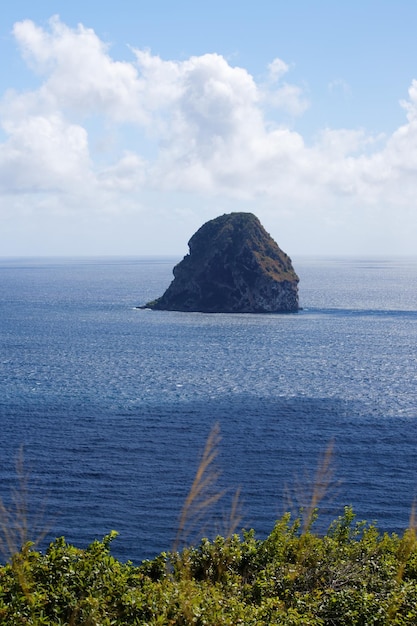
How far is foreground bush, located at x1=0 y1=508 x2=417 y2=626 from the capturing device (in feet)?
38.0

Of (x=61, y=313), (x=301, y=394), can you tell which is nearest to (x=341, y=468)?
(x=301, y=394)

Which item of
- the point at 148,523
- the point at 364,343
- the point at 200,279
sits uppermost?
the point at 200,279

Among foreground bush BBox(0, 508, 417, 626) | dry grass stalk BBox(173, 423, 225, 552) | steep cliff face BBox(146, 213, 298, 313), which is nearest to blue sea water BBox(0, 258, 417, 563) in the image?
dry grass stalk BBox(173, 423, 225, 552)

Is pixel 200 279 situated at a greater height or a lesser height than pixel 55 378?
greater

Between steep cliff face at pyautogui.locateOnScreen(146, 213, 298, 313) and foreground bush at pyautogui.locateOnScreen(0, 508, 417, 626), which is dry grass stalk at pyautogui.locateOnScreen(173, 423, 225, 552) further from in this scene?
steep cliff face at pyautogui.locateOnScreen(146, 213, 298, 313)

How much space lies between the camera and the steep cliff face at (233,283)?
187250 millimetres

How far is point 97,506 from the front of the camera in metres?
46.8

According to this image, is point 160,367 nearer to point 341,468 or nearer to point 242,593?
point 341,468

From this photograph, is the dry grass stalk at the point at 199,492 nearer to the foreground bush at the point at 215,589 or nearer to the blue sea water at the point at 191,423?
the foreground bush at the point at 215,589

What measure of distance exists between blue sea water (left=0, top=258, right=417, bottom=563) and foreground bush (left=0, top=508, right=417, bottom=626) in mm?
4550

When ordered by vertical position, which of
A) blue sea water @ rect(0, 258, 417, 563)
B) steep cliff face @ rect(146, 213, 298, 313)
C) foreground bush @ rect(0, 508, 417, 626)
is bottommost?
blue sea water @ rect(0, 258, 417, 563)

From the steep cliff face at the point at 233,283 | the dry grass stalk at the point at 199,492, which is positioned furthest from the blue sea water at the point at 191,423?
the steep cliff face at the point at 233,283

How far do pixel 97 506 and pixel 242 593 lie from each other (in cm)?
3433

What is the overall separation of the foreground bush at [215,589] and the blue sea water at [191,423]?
455 cm
